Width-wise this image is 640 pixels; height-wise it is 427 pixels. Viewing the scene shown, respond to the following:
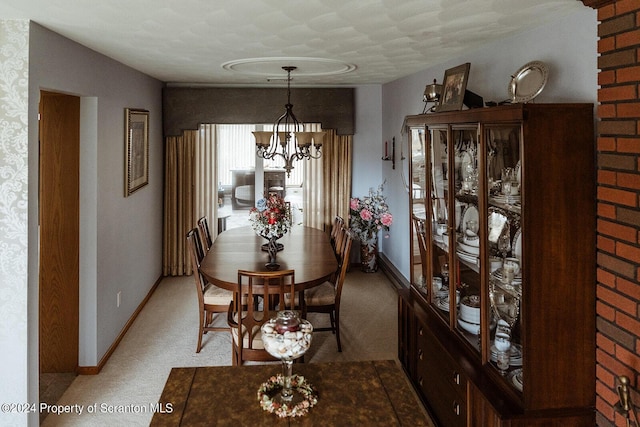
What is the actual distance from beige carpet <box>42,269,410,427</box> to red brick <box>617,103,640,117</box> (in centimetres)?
257

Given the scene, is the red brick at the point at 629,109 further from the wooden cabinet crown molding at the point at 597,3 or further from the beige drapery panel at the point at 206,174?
the beige drapery panel at the point at 206,174

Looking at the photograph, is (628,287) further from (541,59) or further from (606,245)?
(541,59)

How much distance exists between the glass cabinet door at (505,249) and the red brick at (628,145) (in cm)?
37

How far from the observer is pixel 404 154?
17.4 ft

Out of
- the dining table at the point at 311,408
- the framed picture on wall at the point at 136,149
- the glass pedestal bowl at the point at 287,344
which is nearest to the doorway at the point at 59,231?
the framed picture on wall at the point at 136,149

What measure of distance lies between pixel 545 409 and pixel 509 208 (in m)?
0.87

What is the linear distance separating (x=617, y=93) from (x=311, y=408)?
171cm

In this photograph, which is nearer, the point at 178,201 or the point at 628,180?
the point at 628,180

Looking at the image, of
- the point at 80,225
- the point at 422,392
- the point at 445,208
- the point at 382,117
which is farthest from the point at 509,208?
the point at 382,117

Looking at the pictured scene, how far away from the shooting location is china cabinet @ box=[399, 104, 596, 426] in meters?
2.04

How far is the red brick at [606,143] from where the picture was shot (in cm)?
197

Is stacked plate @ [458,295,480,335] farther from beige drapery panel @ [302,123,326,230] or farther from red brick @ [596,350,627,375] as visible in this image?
beige drapery panel @ [302,123,326,230]

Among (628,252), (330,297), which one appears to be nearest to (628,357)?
(628,252)

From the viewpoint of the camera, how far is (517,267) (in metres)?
2.22
